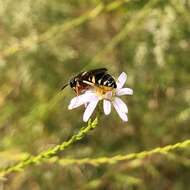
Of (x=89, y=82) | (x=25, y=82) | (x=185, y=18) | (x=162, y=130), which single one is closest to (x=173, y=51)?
(x=185, y=18)

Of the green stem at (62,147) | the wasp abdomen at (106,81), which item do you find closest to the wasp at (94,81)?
the wasp abdomen at (106,81)

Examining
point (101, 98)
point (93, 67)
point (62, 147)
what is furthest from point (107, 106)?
point (93, 67)

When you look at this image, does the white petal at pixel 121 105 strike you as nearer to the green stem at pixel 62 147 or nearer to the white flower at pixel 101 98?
the white flower at pixel 101 98

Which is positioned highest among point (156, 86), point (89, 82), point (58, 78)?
point (58, 78)

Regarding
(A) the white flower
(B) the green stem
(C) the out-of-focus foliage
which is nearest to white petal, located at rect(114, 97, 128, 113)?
(A) the white flower

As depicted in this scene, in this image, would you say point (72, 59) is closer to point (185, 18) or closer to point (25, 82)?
point (25, 82)

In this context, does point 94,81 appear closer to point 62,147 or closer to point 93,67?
point 62,147
